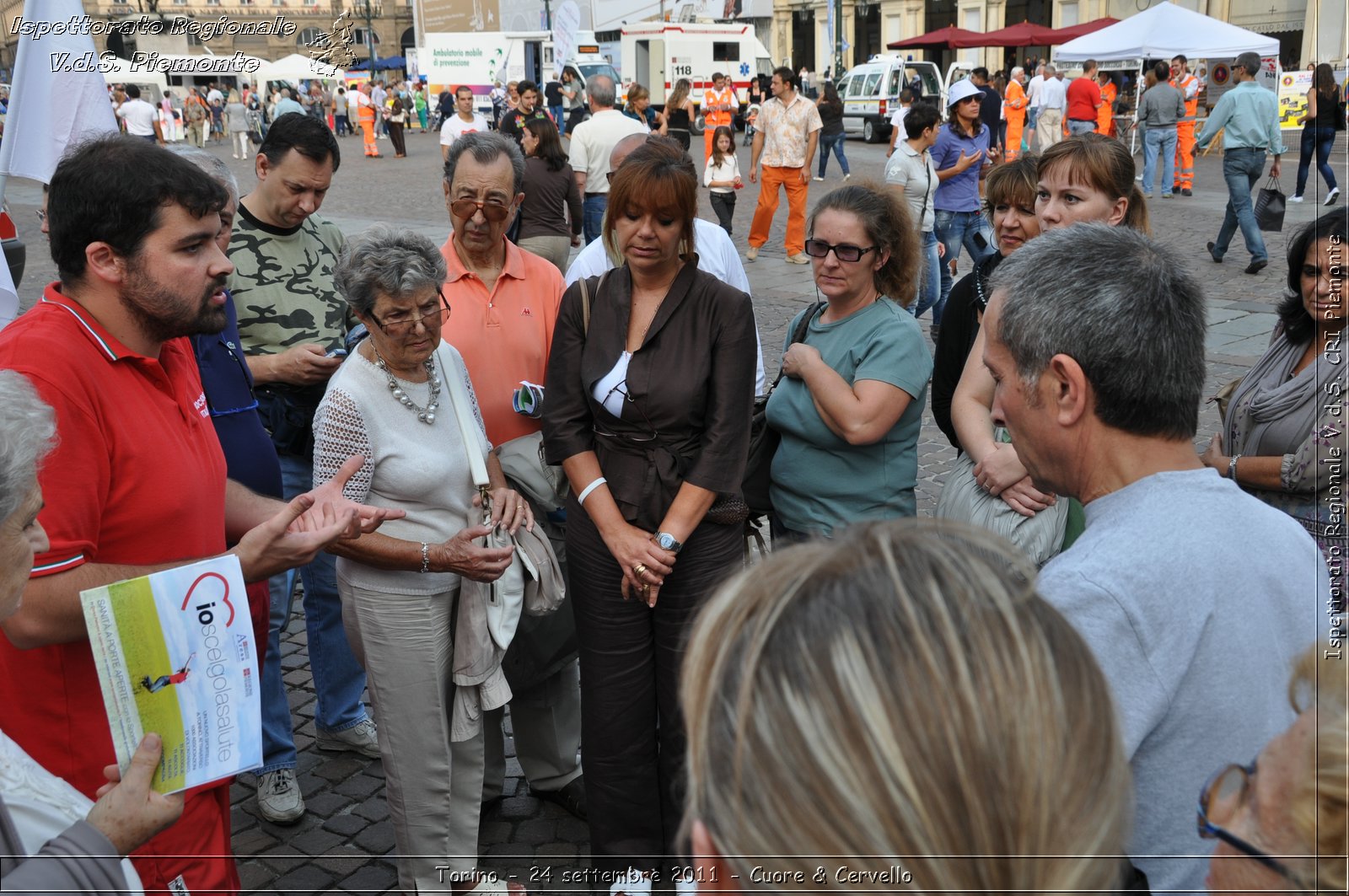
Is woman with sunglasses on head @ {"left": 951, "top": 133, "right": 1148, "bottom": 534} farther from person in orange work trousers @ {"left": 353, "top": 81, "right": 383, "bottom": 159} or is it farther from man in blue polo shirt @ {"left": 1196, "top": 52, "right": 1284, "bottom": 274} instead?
person in orange work trousers @ {"left": 353, "top": 81, "right": 383, "bottom": 159}

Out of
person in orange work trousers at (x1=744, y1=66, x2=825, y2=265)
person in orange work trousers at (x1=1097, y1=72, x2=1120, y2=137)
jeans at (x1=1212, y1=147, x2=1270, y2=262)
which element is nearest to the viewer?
jeans at (x1=1212, y1=147, x2=1270, y2=262)

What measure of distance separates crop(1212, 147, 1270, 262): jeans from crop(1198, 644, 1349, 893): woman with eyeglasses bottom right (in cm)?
1088

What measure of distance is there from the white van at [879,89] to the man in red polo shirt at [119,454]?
25811 millimetres

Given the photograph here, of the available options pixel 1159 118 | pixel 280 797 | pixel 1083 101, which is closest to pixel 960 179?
pixel 280 797

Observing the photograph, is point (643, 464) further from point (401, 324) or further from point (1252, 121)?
point (1252, 121)

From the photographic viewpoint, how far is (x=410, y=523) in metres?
2.88

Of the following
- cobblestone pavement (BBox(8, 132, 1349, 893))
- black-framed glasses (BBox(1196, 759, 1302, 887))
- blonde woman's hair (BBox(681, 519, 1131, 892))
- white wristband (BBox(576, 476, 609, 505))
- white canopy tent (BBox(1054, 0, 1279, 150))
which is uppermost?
white canopy tent (BBox(1054, 0, 1279, 150))

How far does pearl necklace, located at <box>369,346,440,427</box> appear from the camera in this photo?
9.40ft

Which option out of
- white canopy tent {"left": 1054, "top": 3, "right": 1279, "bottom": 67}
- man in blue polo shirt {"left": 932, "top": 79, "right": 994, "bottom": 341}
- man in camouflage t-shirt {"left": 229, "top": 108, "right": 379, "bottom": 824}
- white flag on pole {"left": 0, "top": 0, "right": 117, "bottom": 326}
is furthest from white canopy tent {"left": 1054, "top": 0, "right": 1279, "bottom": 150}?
white flag on pole {"left": 0, "top": 0, "right": 117, "bottom": 326}

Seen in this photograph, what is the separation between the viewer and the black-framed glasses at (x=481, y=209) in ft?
11.4

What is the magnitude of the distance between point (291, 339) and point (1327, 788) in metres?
3.38

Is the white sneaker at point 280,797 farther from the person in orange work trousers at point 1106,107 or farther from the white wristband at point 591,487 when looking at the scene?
the person in orange work trousers at point 1106,107

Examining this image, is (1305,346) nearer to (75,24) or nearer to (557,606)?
(557,606)

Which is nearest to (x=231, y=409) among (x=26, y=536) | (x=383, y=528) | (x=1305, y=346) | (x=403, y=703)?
(x=383, y=528)
